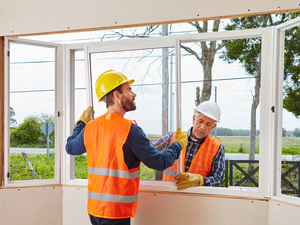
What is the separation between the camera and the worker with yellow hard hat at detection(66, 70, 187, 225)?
2.21 meters

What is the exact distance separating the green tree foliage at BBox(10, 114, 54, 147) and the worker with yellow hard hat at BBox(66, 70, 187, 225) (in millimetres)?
951

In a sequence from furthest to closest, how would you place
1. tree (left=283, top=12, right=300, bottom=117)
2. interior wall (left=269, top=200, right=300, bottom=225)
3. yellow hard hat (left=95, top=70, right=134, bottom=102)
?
1. tree (left=283, top=12, right=300, bottom=117)
2. yellow hard hat (left=95, top=70, right=134, bottom=102)
3. interior wall (left=269, top=200, right=300, bottom=225)

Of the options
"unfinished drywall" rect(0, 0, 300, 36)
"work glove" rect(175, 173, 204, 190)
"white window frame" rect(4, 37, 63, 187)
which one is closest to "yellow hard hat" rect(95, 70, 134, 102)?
"unfinished drywall" rect(0, 0, 300, 36)

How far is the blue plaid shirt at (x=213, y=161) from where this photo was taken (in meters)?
2.77

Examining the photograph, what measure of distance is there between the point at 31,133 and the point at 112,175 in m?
1.36

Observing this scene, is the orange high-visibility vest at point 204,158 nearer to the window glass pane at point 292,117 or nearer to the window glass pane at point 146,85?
the window glass pane at point 146,85

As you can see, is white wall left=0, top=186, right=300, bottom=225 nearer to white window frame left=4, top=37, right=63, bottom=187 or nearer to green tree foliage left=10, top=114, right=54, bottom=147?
white window frame left=4, top=37, right=63, bottom=187

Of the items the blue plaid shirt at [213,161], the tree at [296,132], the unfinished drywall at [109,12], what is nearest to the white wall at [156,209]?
the blue plaid shirt at [213,161]

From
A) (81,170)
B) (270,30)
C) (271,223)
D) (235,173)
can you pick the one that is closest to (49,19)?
(81,170)

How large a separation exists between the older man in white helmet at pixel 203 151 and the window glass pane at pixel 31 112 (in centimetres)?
120

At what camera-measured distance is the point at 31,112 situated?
314 cm

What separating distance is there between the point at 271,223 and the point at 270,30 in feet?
5.03

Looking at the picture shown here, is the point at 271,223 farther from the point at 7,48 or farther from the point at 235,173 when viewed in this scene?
the point at 235,173

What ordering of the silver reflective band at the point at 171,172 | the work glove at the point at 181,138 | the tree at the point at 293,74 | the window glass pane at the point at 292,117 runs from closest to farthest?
the work glove at the point at 181,138 → the silver reflective band at the point at 171,172 → the window glass pane at the point at 292,117 → the tree at the point at 293,74
